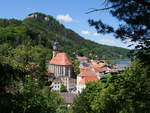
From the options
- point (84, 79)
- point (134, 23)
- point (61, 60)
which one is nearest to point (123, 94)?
point (134, 23)

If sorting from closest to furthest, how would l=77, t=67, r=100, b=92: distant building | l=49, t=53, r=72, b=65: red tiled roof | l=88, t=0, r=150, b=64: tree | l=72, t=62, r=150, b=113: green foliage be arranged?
l=88, t=0, r=150, b=64: tree < l=72, t=62, r=150, b=113: green foliage < l=77, t=67, r=100, b=92: distant building < l=49, t=53, r=72, b=65: red tiled roof

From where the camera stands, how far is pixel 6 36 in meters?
104

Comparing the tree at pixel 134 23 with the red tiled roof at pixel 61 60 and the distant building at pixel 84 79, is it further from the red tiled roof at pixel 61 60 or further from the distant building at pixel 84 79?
the red tiled roof at pixel 61 60

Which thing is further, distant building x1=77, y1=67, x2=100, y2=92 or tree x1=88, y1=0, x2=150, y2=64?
distant building x1=77, y1=67, x2=100, y2=92

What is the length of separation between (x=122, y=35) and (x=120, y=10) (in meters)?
0.62

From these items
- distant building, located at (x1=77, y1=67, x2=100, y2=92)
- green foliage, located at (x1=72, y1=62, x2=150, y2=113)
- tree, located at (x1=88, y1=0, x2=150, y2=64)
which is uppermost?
tree, located at (x1=88, y1=0, x2=150, y2=64)

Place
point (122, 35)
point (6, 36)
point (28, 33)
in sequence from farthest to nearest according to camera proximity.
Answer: point (28, 33) < point (6, 36) < point (122, 35)

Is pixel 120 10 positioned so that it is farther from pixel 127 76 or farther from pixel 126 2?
pixel 127 76

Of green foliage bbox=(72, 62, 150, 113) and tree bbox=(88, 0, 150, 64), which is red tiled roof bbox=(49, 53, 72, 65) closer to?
green foliage bbox=(72, 62, 150, 113)

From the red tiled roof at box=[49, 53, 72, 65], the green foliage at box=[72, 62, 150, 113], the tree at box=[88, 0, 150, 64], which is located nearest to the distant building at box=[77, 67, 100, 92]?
the red tiled roof at box=[49, 53, 72, 65]

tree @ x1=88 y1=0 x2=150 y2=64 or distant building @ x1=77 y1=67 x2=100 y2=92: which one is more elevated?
tree @ x1=88 y1=0 x2=150 y2=64

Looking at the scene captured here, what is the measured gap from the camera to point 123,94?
40.5 feet

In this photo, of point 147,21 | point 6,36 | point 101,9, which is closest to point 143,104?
point 147,21

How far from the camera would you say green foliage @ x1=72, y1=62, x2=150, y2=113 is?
1007 cm
